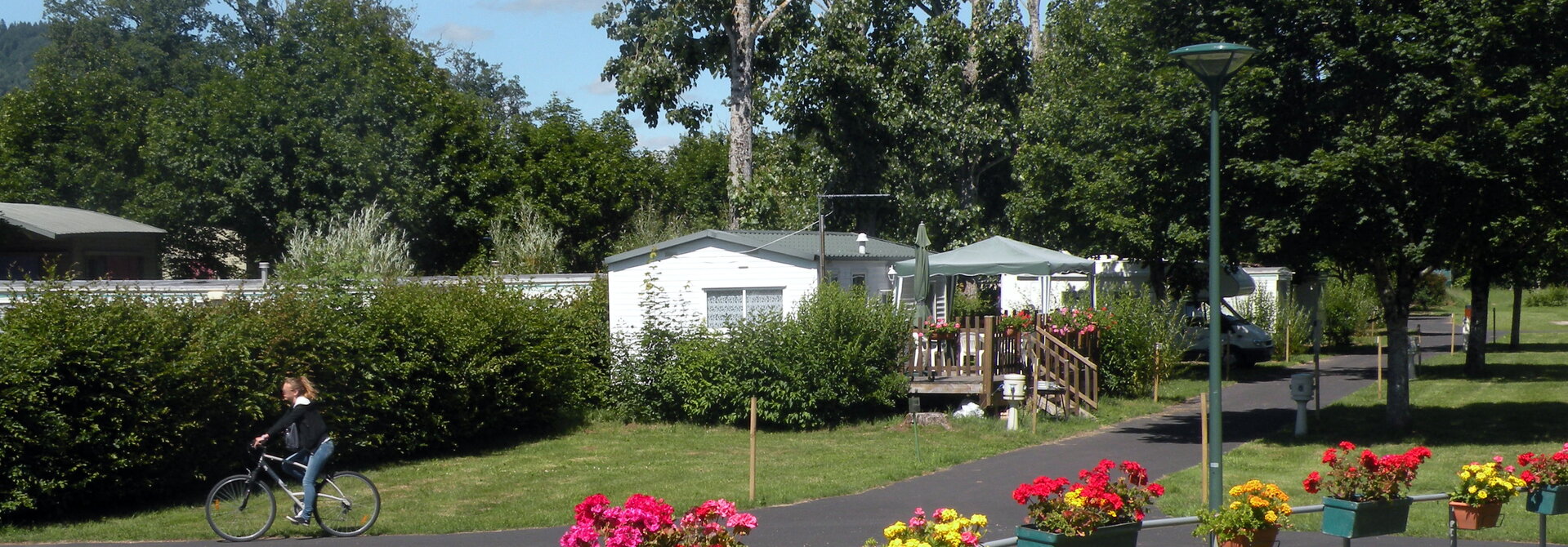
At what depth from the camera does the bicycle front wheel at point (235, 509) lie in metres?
11.5

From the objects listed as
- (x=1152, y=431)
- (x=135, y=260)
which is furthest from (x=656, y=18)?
(x=1152, y=431)

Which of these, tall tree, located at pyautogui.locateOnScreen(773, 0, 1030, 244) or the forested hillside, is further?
the forested hillside

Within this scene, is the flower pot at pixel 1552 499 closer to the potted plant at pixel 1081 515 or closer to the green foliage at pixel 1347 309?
the potted plant at pixel 1081 515

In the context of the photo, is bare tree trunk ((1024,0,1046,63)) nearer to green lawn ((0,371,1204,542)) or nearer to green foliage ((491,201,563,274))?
green foliage ((491,201,563,274))

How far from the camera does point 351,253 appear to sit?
69.6 ft

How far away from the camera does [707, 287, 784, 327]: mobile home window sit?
65.2ft

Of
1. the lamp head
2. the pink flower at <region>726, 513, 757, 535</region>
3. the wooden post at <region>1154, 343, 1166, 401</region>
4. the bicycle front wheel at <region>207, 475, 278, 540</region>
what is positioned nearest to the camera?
the pink flower at <region>726, 513, 757, 535</region>

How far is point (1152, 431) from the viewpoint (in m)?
18.0

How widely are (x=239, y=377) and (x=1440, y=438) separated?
14319mm

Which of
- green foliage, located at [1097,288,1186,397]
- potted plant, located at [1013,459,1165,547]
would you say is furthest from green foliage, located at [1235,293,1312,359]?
potted plant, located at [1013,459,1165,547]

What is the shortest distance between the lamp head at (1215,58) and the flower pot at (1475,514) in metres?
3.25

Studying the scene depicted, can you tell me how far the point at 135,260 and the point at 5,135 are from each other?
38.1 feet

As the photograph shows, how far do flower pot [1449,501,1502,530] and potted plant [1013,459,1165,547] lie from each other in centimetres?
284

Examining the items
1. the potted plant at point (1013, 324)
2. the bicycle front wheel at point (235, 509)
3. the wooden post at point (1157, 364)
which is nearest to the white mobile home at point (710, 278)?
the potted plant at point (1013, 324)
